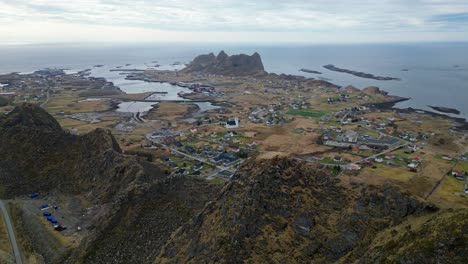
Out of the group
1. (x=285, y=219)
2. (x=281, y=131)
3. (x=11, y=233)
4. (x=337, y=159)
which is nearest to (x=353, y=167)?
(x=337, y=159)

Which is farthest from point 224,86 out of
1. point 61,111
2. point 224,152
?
point 224,152

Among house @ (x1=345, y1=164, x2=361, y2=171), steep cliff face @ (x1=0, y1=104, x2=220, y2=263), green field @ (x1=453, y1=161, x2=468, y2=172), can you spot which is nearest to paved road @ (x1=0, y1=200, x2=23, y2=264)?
steep cliff face @ (x1=0, y1=104, x2=220, y2=263)

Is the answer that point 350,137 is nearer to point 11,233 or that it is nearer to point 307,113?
point 307,113

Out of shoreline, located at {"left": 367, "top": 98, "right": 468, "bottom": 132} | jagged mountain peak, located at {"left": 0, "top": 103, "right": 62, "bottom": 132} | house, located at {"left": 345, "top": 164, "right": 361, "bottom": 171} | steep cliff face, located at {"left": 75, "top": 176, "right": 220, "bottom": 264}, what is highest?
jagged mountain peak, located at {"left": 0, "top": 103, "right": 62, "bottom": 132}

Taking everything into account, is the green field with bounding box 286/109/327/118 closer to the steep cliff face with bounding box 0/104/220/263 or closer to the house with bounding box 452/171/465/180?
the house with bounding box 452/171/465/180

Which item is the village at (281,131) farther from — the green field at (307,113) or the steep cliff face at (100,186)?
the steep cliff face at (100,186)

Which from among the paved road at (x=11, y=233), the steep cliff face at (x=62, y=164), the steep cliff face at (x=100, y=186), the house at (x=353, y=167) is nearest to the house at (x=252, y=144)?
the house at (x=353, y=167)

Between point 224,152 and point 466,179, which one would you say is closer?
point 466,179

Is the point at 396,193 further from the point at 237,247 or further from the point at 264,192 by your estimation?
the point at 237,247

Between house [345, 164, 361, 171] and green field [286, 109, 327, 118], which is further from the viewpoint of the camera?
green field [286, 109, 327, 118]
